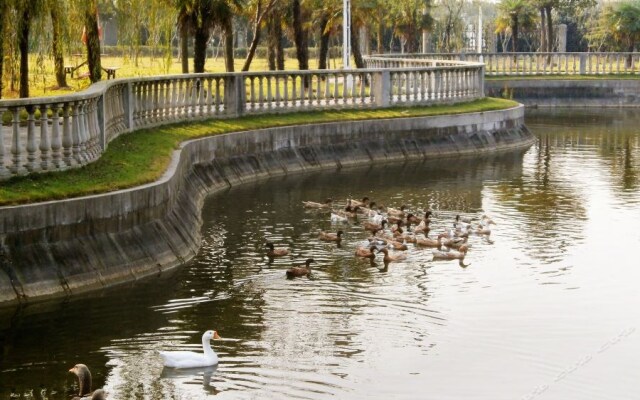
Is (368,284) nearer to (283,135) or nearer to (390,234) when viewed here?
(390,234)

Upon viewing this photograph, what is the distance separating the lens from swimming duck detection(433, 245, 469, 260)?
23031 mm

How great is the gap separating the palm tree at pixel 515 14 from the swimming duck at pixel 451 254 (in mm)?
60401

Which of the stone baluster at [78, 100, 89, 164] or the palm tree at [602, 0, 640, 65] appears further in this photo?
the palm tree at [602, 0, 640, 65]

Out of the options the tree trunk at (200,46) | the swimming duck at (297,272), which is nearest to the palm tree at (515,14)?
the tree trunk at (200,46)

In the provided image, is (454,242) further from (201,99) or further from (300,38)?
(300,38)

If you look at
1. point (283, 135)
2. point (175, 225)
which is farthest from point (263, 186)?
point (175, 225)

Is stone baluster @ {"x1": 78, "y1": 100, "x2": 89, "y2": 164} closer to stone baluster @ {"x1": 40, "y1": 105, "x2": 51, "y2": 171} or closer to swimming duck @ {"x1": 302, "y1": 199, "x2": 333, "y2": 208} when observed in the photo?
stone baluster @ {"x1": 40, "y1": 105, "x2": 51, "y2": 171}

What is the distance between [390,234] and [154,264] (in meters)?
5.75

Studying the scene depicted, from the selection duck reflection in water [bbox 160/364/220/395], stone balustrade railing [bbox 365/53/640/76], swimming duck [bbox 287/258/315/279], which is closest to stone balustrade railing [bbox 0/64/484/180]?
swimming duck [bbox 287/258/315/279]

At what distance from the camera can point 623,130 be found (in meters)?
47.9

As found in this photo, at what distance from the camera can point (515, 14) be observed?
3278 inches

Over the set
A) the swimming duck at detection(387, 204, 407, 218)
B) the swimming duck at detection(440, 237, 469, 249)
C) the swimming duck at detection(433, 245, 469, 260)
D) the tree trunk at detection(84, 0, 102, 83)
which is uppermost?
the tree trunk at detection(84, 0, 102, 83)

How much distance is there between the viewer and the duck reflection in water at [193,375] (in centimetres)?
1513

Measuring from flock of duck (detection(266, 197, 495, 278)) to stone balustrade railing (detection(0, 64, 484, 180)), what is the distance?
3.79 meters
